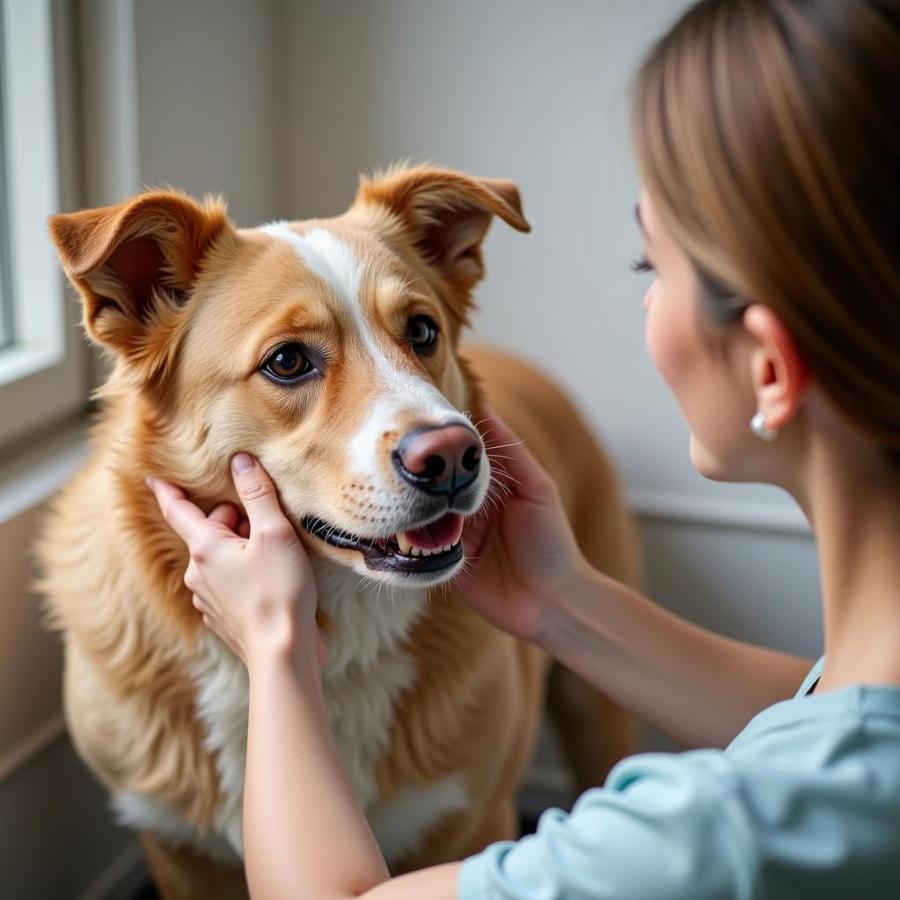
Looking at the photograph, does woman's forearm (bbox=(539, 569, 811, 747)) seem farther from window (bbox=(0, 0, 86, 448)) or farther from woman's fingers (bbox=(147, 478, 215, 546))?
window (bbox=(0, 0, 86, 448))

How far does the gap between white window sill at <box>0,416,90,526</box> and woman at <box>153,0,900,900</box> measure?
75 cm

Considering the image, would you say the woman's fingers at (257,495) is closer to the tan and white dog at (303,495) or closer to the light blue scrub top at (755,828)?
the tan and white dog at (303,495)

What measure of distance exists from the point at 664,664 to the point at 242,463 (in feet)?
1.71

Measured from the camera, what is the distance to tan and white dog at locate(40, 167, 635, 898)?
1.14 m

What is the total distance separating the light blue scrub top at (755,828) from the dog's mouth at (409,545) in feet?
1.26

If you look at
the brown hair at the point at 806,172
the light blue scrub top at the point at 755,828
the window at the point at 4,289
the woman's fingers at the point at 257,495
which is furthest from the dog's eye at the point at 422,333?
the window at the point at 4,289

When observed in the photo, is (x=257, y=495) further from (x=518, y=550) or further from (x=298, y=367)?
(x=518, y=550)

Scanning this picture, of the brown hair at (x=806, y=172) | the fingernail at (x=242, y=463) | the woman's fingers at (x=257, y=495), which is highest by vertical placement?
the brown hair at (x=806, y=172)

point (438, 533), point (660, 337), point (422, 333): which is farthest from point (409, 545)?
point (660, 337)

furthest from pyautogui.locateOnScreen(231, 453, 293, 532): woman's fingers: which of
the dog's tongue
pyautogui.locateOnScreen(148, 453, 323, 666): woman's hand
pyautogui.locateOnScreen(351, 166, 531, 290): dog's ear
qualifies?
pyautogui.locateOnScreen(351, 166, 531, 290): dog's ear

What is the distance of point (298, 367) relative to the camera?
3.94 feet

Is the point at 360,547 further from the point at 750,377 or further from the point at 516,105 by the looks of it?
the point at 516,105

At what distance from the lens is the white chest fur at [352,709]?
1.30 m

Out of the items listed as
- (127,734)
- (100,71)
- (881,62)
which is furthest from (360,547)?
(100,71)
